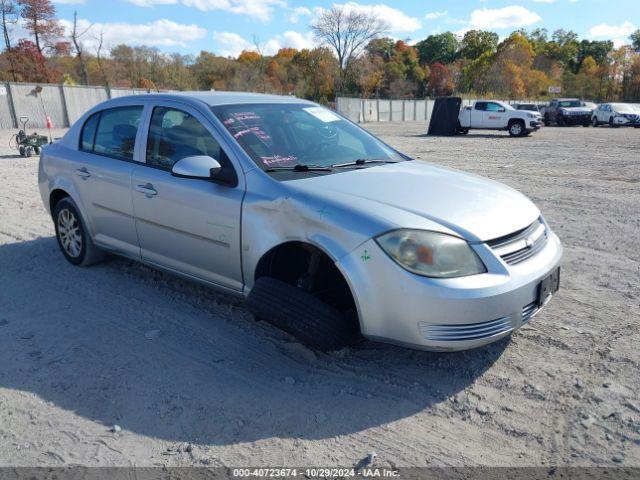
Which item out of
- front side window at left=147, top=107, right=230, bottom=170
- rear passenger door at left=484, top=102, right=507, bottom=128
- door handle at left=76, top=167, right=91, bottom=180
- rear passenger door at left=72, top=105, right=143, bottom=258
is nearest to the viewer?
front side window at left=147, top=107, right=230, bottom=170

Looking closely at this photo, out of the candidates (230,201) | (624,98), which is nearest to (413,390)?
(230,201)

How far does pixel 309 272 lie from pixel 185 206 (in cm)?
110

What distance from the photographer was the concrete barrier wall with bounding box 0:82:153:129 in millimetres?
27531

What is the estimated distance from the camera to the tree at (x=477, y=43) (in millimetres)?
110981

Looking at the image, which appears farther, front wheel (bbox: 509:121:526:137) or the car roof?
front wheel (bbox: 509:121:526:137)

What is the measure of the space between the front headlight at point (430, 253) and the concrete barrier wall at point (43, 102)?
2756 cm

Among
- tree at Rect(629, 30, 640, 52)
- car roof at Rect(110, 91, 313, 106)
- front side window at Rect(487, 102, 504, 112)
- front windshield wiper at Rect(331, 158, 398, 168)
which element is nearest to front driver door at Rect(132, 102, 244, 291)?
car roof at Rect(110, 91, 313, 106)

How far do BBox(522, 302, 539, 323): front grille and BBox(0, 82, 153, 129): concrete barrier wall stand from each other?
91.1 feet

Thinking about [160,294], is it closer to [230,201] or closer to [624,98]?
[230,201]

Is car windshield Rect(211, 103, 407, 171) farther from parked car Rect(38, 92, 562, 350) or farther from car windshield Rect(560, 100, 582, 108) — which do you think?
car windshield Rect(560, 100, 582, 108)

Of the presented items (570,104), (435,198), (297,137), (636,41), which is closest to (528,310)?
(435,198)

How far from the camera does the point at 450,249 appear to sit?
2834 millimetres

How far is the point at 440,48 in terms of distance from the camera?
114750 millimetres

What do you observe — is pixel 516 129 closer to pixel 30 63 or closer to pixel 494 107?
pixel 494 107
